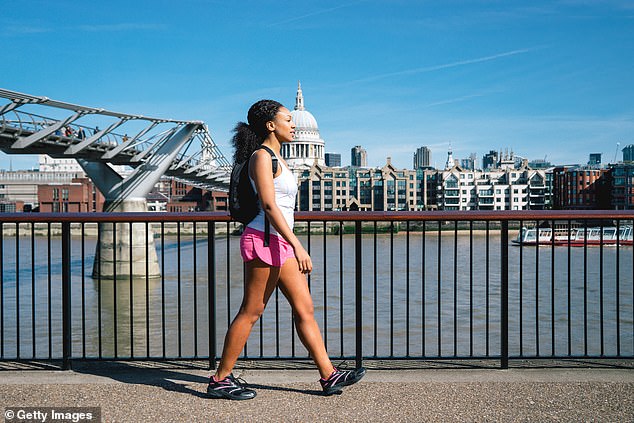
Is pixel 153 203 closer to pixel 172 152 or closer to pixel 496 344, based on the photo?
pixel 172 152

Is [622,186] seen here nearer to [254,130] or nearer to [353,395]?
[353,395]

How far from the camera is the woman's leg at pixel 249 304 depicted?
11.9 feet

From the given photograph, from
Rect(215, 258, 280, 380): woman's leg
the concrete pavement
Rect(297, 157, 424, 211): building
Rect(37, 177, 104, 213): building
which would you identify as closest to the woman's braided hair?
Rect(215, 258, 280, 380): woman's leg

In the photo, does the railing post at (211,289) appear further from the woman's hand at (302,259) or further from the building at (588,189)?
the building at (588,189)

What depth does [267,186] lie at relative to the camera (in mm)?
3439

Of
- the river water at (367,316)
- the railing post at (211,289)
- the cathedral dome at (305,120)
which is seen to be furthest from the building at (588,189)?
the railing post at (211,289)

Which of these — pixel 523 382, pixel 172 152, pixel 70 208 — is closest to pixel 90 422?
pixel 523 382

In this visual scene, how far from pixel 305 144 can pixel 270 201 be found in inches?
4760

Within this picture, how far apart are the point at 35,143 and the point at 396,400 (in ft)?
83.0

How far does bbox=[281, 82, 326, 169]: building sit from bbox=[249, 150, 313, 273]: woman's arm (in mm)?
112517

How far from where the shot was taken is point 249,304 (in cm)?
365

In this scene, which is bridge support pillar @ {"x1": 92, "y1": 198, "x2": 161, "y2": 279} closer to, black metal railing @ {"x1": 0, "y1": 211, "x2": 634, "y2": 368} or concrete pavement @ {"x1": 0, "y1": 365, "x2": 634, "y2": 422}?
black metal railing @ {"x1": 0, "y1": 211, "x2": 634, "y2": 368}

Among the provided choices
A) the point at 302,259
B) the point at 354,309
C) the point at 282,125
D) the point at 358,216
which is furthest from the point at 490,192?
the point at 302,259

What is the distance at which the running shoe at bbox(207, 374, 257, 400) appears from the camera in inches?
146
